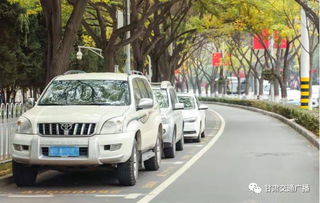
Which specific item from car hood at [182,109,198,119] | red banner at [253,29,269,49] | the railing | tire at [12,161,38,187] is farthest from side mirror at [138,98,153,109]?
red banner at [253,29,269,49]

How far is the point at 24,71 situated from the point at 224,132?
14501 millimetres

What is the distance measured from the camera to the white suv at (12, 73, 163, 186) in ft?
31.3

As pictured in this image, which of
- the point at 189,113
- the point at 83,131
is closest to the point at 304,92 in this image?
the point at 189,113

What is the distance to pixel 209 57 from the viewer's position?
75.1m

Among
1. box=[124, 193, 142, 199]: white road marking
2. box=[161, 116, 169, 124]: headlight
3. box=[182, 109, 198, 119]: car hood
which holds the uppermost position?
box=[161, 116, 169, 124]: headlight

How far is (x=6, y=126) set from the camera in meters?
12.6

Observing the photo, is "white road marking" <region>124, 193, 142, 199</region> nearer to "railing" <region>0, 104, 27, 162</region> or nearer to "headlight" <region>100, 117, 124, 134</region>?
"headlight" <region>100, 117, 124, 134</region>

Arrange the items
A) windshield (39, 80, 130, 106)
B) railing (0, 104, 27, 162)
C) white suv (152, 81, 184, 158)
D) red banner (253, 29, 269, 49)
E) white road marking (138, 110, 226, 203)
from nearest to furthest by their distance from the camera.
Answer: white road marking (138, 110, 226, 203) < windshield (39, 80, 130, 106) < railing (0, 104, 27, 162) < white suv (152, 81, 184, 158) < red banner (253, 29, 269, 49)

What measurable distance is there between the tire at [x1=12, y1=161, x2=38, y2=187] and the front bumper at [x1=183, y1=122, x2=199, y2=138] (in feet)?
30.3

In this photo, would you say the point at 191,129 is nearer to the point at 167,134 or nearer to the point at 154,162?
the point at 167,134

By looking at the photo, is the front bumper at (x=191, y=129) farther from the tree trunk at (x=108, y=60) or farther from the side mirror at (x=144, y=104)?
the side mirror at (x=144, y=104)

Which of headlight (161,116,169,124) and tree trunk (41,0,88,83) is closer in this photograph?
headlight (161,116,169,124)

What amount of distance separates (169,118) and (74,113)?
5.17 meters

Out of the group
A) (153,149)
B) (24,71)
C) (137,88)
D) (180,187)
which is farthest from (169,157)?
(24,71)
